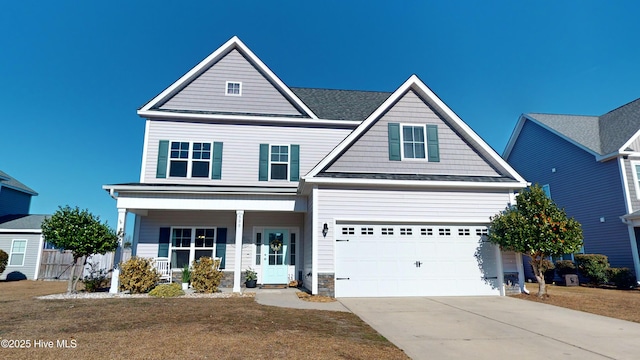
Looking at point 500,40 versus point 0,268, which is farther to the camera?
point 500,40

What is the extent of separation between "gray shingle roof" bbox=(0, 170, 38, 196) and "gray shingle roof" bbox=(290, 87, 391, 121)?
18.2 meters

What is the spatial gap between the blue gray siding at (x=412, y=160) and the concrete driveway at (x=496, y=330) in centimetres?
420

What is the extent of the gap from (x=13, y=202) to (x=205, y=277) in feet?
61.6

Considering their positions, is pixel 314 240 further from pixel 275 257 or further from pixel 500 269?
pixel 500 269

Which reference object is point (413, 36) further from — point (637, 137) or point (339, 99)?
point (637, 137)

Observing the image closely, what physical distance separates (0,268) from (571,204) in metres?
27.9

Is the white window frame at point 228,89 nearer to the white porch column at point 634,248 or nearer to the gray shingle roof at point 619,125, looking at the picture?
the gray shingle roof at point 619,125

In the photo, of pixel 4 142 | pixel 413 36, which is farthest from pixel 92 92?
pixel 413 36

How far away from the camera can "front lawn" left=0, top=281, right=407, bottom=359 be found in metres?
4.46

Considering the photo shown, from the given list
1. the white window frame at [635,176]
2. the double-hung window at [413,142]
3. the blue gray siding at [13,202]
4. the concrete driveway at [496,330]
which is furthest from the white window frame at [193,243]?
the white window frame at [635,176]

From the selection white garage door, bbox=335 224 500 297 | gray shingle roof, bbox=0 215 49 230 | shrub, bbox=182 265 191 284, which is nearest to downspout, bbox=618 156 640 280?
white garage door, bbox=335 224 500 297

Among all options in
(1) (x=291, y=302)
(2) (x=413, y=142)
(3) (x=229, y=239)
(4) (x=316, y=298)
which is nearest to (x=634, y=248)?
(2) (x=413, y=142)

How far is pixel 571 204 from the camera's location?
55.1 feet

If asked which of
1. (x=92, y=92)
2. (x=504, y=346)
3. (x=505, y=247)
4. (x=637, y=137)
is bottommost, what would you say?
(x=504, y=346)
